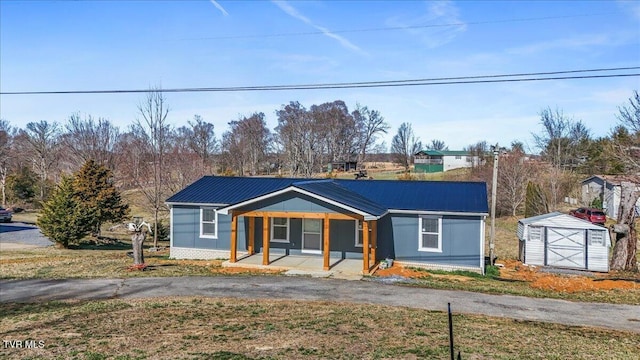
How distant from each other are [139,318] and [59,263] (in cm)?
1129

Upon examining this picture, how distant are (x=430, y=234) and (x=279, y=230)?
22.1 feet

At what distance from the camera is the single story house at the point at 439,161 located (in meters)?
77.5

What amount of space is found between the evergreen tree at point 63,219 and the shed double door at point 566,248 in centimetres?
2444

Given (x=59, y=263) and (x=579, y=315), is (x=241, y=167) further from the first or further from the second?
(x=579, y=315)

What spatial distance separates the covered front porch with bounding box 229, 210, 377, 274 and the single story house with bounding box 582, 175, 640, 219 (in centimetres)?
2851

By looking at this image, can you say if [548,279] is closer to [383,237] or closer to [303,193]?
[383,237]

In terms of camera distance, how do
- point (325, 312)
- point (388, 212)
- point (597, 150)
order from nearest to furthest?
point (325, 312)
point (388, 212)
point (597, 150)

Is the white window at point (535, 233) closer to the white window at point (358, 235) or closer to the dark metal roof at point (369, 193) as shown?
the dark metal roof at point (369, 193)

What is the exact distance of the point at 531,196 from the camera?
36969 millimetres

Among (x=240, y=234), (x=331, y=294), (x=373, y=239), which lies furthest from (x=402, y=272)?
(x=240, y=234)

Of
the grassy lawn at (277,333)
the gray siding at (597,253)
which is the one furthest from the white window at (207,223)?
the gray siding at (597,253)

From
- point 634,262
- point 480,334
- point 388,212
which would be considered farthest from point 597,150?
point 480,334

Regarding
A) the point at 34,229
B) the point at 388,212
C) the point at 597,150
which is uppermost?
the point at 597,150

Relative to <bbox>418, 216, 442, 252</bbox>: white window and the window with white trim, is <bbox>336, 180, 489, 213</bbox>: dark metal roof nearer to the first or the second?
<bbox>418, 216, 442, 252</bbox>: white window
